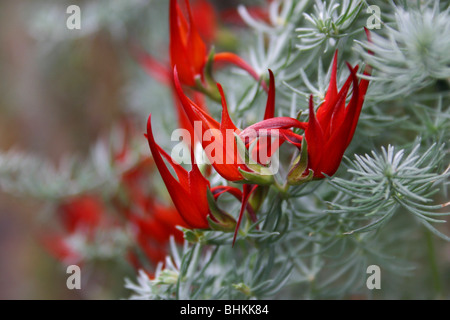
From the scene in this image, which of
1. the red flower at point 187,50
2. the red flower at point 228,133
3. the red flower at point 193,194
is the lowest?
the red flower at point 193,194

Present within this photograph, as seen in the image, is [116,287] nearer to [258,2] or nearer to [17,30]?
[258,2]

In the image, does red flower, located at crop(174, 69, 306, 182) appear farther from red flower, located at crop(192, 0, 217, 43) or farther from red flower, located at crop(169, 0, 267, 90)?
red flower, located at crop(192, 0, 217, 43)

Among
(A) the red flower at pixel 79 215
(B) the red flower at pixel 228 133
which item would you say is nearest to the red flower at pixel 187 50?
(B) the red flower at pixel 228 133

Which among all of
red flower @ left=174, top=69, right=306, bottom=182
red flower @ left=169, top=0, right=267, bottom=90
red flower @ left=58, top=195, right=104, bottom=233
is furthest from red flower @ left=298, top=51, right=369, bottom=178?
red flower @ left=58, top=195, right=104, bottom=233

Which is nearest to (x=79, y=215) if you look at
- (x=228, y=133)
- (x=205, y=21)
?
(x=205, y=21)

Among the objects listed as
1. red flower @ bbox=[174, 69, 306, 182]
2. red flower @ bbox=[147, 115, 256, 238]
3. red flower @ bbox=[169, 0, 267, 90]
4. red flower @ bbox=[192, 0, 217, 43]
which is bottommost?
red flower @ bbox=[147, 115, 256, 238]

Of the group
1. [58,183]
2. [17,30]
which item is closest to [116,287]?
[58,183]

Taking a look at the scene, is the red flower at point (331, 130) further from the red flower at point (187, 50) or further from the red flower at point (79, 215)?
the red flower at point (79, 215)

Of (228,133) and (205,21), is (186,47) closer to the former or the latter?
(228,133)
